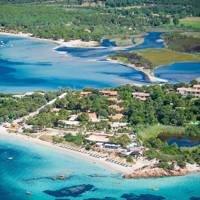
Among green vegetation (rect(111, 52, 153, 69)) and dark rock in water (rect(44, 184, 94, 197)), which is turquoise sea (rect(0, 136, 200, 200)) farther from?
green vegetation (rect(111, 52, 153, 69))

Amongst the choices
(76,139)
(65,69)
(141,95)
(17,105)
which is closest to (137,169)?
(76,139)

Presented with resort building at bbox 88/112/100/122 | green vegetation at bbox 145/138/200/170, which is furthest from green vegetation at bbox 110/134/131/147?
resort building at bbox 88/112/100/122

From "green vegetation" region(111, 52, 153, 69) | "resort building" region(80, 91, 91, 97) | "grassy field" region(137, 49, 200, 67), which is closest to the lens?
"resort building" region(80, 91, 91, 97)

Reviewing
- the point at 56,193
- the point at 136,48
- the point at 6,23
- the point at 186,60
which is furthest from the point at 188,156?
the point at 6,23

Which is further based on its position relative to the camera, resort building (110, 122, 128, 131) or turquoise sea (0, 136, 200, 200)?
resort building (110, 122, 128, 131)

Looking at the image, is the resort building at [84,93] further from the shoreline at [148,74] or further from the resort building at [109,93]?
the shoreline at [148,74]

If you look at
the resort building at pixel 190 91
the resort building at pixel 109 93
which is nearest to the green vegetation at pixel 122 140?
the resort building at pixel 109 93

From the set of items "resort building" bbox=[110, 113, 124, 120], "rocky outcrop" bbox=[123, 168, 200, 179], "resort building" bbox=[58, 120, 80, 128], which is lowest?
"rocky outcrop" bbox=[123, 168, 200, 179]

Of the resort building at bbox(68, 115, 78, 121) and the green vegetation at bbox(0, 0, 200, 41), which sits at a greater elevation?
the green vegetation at bbox(0, 0, 200, 41)
